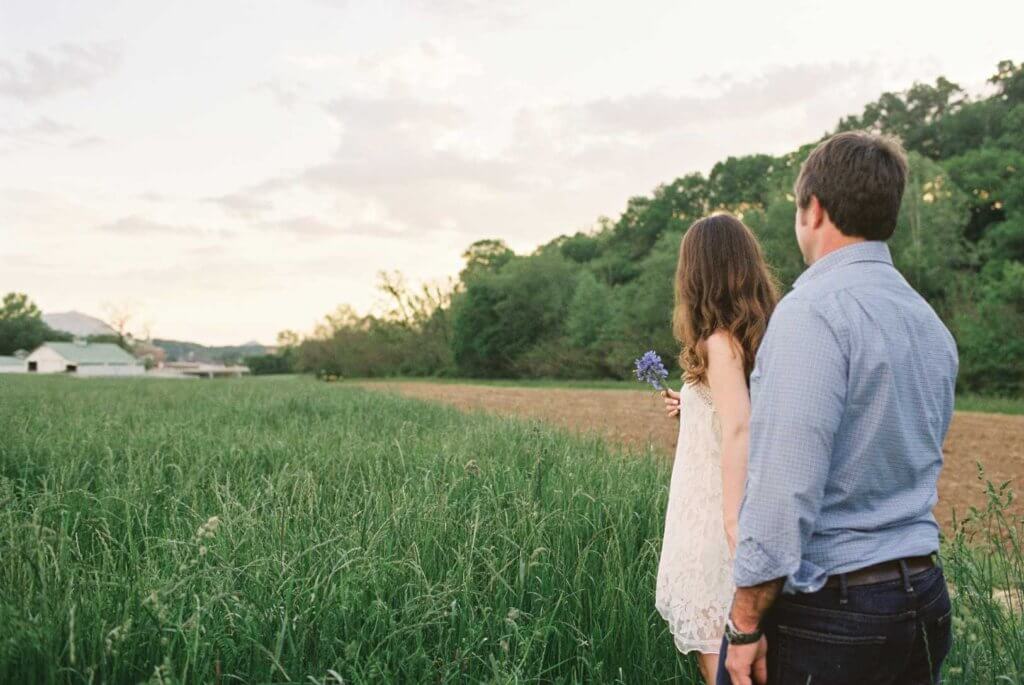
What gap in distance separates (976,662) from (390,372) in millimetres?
59824

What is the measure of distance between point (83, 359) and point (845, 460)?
104 meters

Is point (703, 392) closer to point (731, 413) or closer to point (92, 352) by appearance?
point (731, 413)

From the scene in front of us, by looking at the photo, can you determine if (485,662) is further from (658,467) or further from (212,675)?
(658,467)

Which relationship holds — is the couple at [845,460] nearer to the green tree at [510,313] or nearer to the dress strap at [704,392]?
A: the dress strap at [704,392]

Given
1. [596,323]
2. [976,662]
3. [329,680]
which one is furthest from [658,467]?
[596,323]

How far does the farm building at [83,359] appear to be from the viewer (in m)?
85.6

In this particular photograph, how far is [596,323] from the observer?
4341 cm

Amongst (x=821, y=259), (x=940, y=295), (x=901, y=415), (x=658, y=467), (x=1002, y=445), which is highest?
(x=940, y=295)

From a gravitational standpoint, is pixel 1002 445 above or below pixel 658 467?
below

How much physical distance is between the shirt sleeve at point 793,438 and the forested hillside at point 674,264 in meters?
23.9

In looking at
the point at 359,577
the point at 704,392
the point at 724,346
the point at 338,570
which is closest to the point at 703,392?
the point at 704,392

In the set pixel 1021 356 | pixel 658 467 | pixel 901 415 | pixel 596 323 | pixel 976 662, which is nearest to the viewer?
pixel 901 415

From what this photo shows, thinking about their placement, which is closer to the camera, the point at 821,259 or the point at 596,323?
the point at 821,259

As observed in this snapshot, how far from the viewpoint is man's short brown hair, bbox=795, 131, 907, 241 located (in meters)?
1.70
